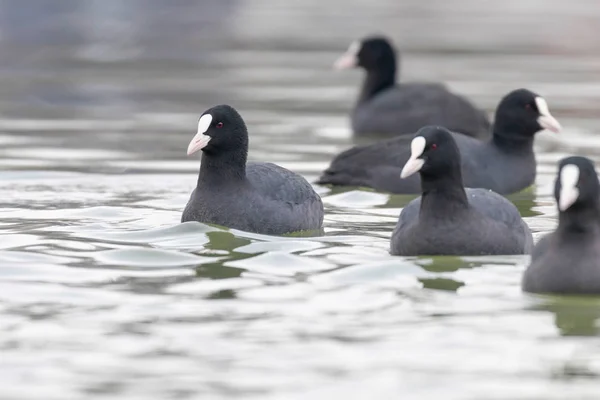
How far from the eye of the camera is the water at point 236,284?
22.5 ft

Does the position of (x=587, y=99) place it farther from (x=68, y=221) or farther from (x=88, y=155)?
(x=68, y=221)

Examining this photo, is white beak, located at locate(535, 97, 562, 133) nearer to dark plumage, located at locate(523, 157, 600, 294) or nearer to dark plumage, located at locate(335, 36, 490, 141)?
dark plumage, located at locate(335, 36, 490, 141)

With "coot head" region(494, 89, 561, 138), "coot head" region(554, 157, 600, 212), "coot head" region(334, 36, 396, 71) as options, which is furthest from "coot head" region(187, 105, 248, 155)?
"coot head" region(334, 36, 396, 71)

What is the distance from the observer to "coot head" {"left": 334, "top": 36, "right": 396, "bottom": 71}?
60.0 feet

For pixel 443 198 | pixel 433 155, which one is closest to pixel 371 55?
pixel 433 155

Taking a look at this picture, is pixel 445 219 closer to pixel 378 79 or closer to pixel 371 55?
pixel 378 79

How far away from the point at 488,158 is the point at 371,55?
18.0 feet

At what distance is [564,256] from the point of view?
8.27 meters

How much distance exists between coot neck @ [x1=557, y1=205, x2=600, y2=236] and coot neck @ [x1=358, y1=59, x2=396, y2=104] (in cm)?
996

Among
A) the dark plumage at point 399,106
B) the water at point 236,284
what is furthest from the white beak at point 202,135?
the dark plumage at point 399,106

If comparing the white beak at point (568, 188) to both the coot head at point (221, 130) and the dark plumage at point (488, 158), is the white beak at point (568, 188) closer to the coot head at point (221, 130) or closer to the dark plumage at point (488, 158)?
the coot head at point (221, 130)

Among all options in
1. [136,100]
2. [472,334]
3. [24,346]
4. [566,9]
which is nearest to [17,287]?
[24,346]

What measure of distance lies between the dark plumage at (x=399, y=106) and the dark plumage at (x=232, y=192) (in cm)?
604

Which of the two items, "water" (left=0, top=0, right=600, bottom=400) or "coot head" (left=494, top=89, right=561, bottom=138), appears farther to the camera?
"coot head" (left=494, top=89, right=561, bottom=138)
